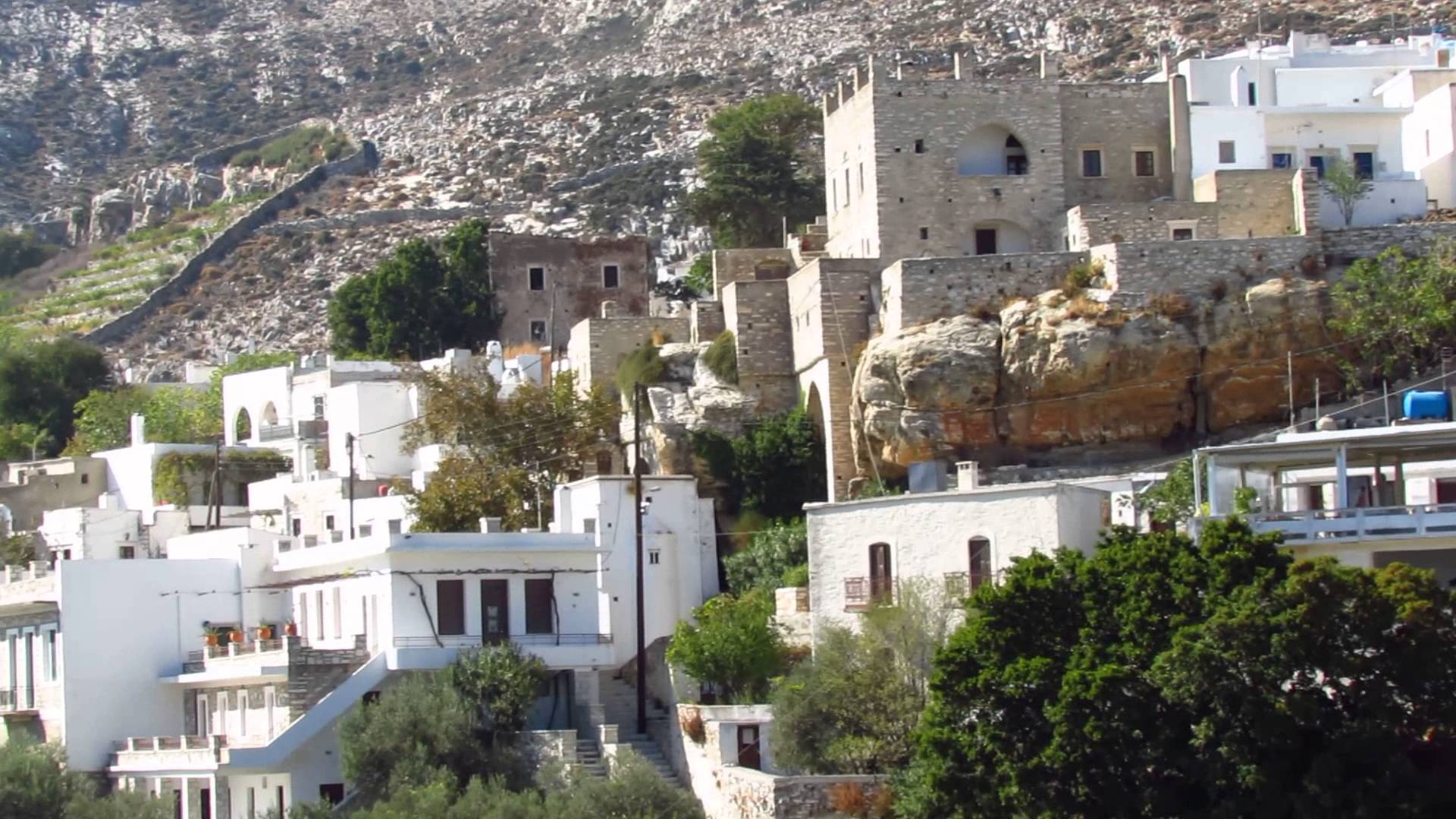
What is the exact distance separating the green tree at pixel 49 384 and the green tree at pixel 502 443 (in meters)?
21.9

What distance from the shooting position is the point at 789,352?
57344mm

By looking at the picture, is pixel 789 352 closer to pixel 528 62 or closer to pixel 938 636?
pixel 938 636

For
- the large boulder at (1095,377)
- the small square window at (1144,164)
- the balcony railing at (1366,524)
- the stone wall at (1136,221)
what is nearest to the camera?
the balcony railing at (1366,524)

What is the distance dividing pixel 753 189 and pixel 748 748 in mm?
27965

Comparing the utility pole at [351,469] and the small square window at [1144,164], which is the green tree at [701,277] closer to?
the utility pole at [351,469]

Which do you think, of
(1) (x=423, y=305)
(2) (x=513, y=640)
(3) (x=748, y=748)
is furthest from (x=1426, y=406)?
(1) (x=423, y=305)

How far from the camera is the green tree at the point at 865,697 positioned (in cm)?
4238

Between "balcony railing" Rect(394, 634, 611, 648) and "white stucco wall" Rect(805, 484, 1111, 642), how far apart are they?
15.3ft

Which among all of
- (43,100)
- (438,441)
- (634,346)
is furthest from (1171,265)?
(43,100)

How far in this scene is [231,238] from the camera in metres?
108

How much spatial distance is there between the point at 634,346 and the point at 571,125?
5611cm

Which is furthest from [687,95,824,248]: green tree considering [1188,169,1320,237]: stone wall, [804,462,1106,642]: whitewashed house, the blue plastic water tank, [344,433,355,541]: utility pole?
the blue plastic water tank

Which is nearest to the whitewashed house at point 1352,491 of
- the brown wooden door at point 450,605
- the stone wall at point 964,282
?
the stone wall at point 964,282

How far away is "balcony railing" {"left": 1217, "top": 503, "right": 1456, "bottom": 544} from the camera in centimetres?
3747
